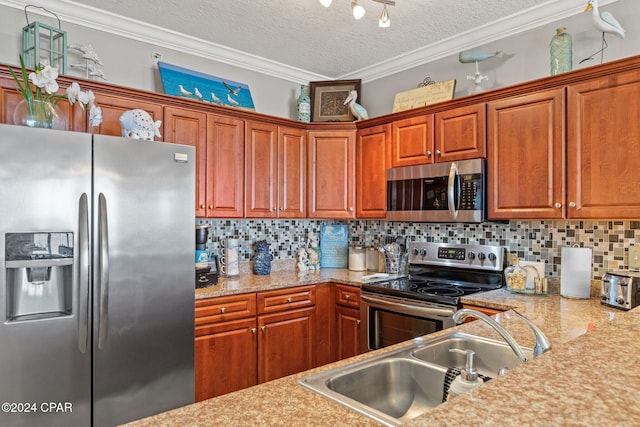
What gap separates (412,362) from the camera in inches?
51.6

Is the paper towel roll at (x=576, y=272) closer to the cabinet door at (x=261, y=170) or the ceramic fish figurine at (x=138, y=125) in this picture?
the cabinet door at (x=261, y=170)

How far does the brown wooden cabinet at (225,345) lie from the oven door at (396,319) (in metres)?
0.76

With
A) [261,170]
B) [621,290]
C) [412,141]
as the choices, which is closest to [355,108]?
[412,141]

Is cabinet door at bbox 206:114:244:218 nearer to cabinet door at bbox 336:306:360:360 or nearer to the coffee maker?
the coffee maker

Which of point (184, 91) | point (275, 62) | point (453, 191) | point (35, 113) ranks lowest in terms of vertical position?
point (453, 191)

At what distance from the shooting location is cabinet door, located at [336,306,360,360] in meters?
2.99

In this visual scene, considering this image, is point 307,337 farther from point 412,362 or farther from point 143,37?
point 143,37

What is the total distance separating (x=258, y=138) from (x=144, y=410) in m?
1.94

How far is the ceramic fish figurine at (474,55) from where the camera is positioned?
2799 mm

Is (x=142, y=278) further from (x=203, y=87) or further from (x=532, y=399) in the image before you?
(x=532, y=399)

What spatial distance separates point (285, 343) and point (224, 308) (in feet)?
1.86

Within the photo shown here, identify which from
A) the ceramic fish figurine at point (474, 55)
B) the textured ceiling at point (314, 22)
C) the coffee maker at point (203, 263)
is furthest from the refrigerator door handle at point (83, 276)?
the ceramic fish figurine at point (474, 55)

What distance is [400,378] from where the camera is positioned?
4.25 feet

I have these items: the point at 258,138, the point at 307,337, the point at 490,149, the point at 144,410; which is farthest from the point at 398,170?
the point at 144,410
